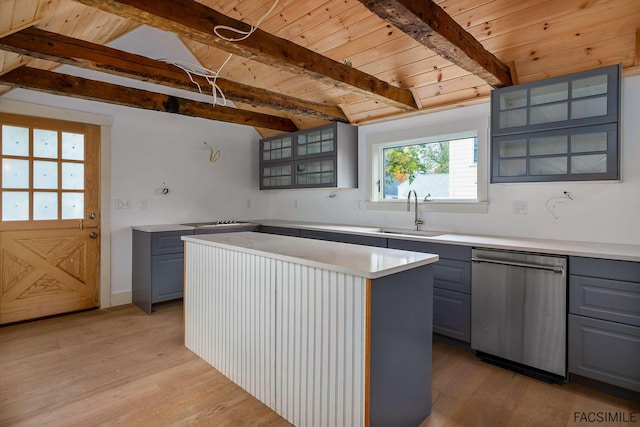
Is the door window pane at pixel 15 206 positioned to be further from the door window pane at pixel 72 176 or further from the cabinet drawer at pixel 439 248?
the cabinet drawer at pixel 439 248

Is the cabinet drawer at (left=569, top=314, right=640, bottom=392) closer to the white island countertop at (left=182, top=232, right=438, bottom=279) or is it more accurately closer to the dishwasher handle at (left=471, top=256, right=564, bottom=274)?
the dishwasher handle at (left=471, top=256, right=564, bottom=274)

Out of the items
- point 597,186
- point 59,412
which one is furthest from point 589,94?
point 59,412

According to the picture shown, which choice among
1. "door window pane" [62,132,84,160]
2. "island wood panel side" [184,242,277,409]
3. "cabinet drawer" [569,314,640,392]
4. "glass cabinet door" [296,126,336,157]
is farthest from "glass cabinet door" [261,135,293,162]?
"cabinet drawer" [569,314,640,392]

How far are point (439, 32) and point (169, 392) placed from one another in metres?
2.62

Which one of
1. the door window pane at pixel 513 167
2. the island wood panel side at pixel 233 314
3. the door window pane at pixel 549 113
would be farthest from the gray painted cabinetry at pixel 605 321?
the island wood panel side at pixel 233 314

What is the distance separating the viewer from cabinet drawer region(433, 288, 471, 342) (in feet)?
8.67

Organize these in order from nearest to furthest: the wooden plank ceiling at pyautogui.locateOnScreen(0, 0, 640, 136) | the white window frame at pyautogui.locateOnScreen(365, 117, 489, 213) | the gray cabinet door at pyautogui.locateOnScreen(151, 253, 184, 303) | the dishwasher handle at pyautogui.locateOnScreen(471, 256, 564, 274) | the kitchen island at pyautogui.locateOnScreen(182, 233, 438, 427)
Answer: the kitchen island at pyautogui.locateOnScreen(182, 233, 438, 427), the wooden plank ceiling at pyautogui.locateOnScreen(0, 0, 640, 136), the dishwasher handle at pyautogui.locateOnScreen(471, 256, 564, 274), the white window frame at pyautogui.locateOnScreen(365, 117, 489, 213), the gray cabinet door at pyautogui.locateOnScreen(151, 253, 184, 303)

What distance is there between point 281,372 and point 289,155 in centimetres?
316

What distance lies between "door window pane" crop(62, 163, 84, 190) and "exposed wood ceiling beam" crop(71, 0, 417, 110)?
2446 millimetres

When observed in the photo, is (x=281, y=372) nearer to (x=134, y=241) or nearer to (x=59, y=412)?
(x=59, y=412)

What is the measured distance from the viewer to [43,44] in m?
2.14

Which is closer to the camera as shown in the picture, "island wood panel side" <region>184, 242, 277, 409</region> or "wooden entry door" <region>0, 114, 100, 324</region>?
"island wood panel side" <region>184, 242, 277, 409</region>

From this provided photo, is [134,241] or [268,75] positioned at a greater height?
[268,75]

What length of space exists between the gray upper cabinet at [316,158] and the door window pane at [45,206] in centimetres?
246
